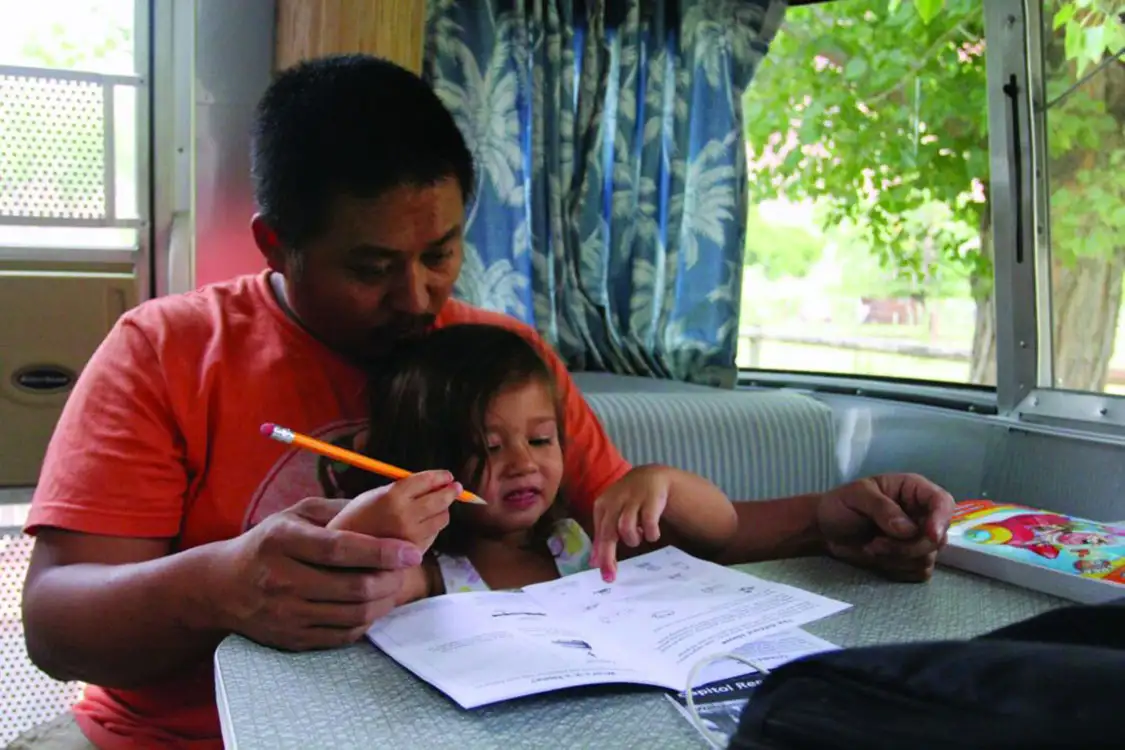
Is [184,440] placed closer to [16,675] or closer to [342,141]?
[342,141]

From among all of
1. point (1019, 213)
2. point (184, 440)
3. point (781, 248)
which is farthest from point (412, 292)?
point (781, 248)

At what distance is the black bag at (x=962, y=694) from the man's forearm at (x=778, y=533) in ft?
2.51

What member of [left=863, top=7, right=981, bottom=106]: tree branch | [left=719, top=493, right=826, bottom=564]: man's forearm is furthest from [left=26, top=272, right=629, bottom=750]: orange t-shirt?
[left=863, top=7, right=981, bottom=106]: tree branch

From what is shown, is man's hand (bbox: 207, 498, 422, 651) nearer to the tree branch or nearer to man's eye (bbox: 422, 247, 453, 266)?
man's eye (bbox: 422, 247, 453, 266)

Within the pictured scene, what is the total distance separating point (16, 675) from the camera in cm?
178

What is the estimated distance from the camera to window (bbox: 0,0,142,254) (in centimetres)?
168

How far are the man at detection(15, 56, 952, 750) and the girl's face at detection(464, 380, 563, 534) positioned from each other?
0.16m

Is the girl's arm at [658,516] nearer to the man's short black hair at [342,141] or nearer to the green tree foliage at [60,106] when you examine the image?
the man's short black hair at [342,141]

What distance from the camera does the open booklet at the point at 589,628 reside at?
787 millimetres

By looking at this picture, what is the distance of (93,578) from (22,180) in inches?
37.7

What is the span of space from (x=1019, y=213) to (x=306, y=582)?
5.82 feet

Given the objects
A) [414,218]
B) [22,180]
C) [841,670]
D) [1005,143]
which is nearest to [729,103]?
[1005,143]

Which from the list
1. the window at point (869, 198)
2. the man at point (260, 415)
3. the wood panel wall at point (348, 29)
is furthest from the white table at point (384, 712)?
the window at point (869, 198)

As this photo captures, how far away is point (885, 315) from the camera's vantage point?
2824 mm
